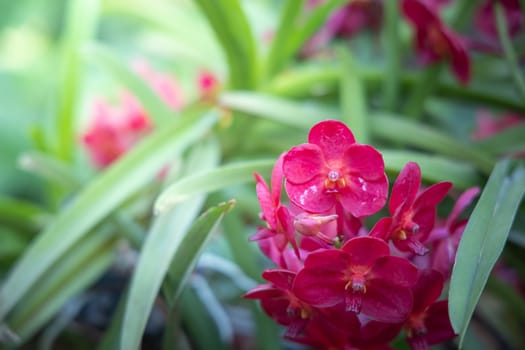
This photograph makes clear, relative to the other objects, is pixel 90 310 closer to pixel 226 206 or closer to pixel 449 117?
pixel 226 206

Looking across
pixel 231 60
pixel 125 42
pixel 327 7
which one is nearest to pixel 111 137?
pixel 231 60

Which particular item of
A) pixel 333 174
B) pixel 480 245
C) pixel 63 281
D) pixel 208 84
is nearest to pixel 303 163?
pixel 333 174

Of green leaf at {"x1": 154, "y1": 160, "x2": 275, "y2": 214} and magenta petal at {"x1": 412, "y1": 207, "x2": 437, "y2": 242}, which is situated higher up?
green leaf at {"x1": 154, "y1": 160, "x2": 275, "y2": 214}

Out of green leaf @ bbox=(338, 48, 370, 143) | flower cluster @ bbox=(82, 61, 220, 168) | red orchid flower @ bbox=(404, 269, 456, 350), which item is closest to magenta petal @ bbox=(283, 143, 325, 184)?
red orchid flower @ bbox=(404, 269, 456, 350)

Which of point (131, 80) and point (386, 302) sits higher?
point (131, 80)

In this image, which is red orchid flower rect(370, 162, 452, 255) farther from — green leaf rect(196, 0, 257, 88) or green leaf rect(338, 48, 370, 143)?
green leaf rect(196, 0, 257, 88)

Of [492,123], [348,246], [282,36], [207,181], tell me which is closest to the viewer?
[348,246]

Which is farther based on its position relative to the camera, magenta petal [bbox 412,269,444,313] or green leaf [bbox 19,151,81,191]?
green leaf [bbox 19,151,81,191]

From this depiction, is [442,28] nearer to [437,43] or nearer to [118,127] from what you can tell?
[437,43]
